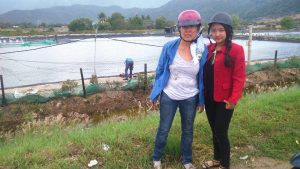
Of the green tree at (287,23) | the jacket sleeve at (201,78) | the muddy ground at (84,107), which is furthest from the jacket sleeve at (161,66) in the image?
the green tree at (287,23)

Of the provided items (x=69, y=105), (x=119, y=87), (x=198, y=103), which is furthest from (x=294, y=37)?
(x=198, y=103)

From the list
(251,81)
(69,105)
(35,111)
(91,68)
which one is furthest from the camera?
(91,68)

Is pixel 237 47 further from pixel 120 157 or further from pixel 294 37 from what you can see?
pixel 294 37

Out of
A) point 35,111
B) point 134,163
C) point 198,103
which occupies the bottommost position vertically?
point 35,111

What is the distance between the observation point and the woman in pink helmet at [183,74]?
11.2 ft

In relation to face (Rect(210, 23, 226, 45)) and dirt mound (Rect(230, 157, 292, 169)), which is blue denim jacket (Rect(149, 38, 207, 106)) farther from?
dirt mound (Rect(230, 157, 292, 169))

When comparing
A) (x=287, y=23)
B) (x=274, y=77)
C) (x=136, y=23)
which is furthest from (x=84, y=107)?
(x=287, y=23)

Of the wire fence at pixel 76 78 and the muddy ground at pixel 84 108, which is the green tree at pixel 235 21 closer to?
the muddy ground at pixel 84 108

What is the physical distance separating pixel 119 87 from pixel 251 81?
630 centimetres

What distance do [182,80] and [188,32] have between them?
0.47 metres

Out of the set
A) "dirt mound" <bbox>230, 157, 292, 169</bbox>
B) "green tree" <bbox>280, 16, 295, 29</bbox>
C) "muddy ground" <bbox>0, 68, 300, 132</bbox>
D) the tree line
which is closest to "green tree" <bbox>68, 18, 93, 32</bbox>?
the tree line

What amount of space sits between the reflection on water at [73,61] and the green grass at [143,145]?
12360mm

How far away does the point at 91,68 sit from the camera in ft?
65.5

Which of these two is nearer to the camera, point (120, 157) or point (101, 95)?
point (120, 157)
